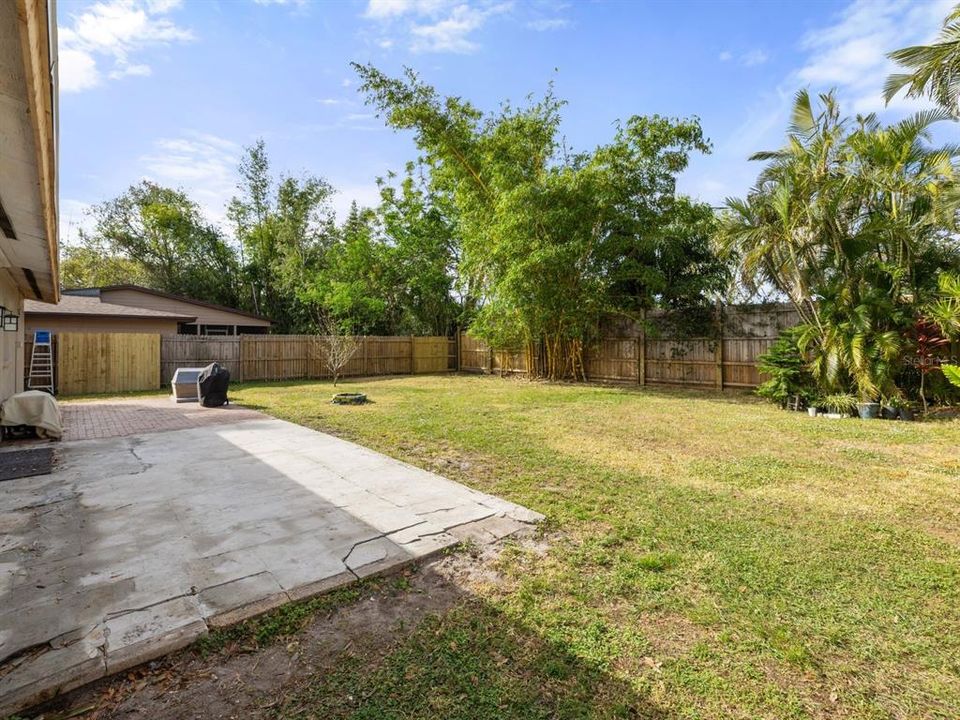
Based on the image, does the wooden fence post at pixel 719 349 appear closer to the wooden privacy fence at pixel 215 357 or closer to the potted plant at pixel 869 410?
the potted plant at pixel 869 410

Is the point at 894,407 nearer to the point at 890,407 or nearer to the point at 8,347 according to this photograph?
the point at 890,407

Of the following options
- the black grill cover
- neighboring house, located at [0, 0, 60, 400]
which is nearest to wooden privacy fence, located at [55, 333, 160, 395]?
the black grill cover

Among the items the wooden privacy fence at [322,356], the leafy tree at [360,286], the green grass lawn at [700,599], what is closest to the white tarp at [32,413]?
the green grass lawn at [700,599]

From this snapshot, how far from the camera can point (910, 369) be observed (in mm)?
7238

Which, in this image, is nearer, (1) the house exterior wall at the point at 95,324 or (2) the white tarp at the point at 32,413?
(2) the white tarp at the point at 32,413

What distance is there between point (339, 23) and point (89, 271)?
76.9ft

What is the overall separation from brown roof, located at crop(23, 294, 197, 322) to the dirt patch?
13622mm

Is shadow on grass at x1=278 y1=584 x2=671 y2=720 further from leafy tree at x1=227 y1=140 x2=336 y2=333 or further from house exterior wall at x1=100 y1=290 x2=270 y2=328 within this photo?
leafy tree at x1=227 y1=140 x2=336 y2=333

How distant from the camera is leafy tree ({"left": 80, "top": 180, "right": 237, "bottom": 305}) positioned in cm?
2161

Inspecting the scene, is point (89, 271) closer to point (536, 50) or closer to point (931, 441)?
point (536, 50)

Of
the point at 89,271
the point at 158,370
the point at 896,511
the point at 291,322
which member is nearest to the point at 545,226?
the point at 896,511

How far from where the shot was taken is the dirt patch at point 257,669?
5.12ft

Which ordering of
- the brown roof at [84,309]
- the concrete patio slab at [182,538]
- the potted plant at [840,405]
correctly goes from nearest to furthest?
the concrete patio slab at [182,538]
the potted plant at [840,405]
the brown roof at [84,309]

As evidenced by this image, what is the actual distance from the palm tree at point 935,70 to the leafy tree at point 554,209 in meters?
4.90
